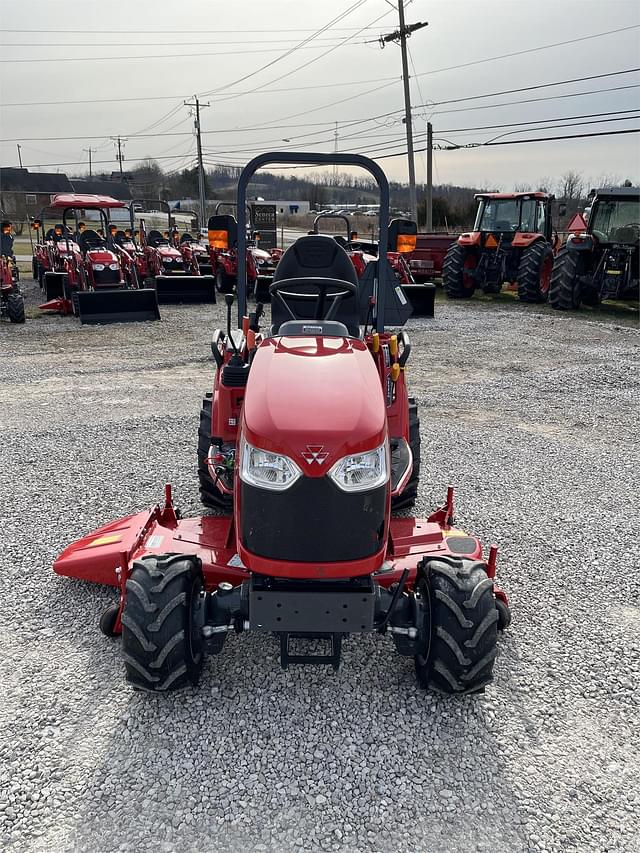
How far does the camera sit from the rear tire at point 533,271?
14602mm

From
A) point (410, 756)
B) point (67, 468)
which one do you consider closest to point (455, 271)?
point (67, 468)

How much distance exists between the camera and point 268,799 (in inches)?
91.7

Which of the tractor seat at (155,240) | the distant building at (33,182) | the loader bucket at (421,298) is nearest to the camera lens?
the loader bucket at (421,298)

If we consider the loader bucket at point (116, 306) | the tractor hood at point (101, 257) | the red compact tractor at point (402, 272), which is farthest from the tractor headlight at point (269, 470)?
the tractor hood at point (101, 257)

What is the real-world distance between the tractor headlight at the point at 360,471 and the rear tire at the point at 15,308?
35.9 feet

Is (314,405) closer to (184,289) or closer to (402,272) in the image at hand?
(402,272)

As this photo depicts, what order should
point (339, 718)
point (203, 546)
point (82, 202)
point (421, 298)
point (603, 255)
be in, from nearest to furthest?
1. point (339, 718)
2. point (203, 546)
3. point (82, 202)
4. point (421, 298)
5. point (603, 255)

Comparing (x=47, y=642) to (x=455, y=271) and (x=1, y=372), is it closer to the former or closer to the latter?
(x=1, y=372)

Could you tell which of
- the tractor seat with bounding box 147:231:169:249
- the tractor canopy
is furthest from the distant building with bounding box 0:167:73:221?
the tractor canopy

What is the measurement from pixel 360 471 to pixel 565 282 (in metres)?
12.4

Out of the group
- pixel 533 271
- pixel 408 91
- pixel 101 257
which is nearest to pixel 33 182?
pixel 408 91

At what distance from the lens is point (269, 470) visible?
2.42m

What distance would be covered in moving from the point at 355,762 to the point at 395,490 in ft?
4.79

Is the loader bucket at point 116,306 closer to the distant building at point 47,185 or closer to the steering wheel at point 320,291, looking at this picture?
the steering wheel at point 320,291
